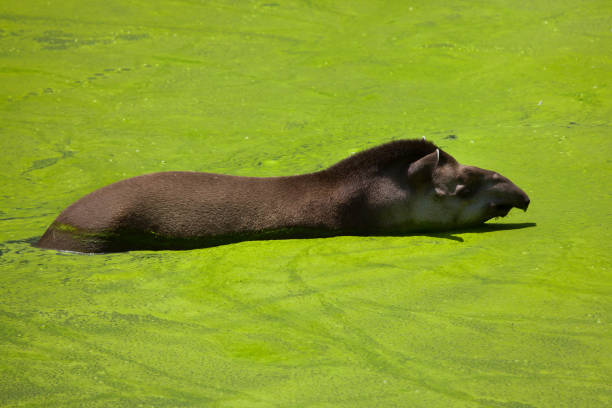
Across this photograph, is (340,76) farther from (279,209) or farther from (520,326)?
(520,326)

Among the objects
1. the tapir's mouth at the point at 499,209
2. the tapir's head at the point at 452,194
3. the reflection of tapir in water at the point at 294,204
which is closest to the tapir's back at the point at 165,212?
the reflection of tapir in water at the point at 294,204

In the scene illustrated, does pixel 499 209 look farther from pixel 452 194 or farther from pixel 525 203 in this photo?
pixel 452 194

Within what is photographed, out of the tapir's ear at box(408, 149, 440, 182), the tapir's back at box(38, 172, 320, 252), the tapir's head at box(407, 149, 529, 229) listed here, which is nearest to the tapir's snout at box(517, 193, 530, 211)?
the tapir's head at box(407, 149, 529, 229)

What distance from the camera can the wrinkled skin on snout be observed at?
5.98 metres

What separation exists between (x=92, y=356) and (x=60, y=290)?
112cm

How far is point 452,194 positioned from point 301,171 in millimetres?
2059

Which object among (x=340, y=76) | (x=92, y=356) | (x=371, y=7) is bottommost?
(x=92, y=356)

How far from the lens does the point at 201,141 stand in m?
8.84

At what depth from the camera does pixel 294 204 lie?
5.77 meters

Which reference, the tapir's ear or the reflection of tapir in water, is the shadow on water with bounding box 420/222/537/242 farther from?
the tapir's ear

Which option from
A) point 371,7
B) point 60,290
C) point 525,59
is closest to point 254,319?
point 60,290

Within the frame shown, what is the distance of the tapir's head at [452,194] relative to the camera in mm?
5996

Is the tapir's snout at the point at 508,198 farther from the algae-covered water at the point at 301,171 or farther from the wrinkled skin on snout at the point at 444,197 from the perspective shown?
the algae-covered water at the point at 301,171

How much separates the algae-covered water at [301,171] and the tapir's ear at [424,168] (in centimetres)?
47
